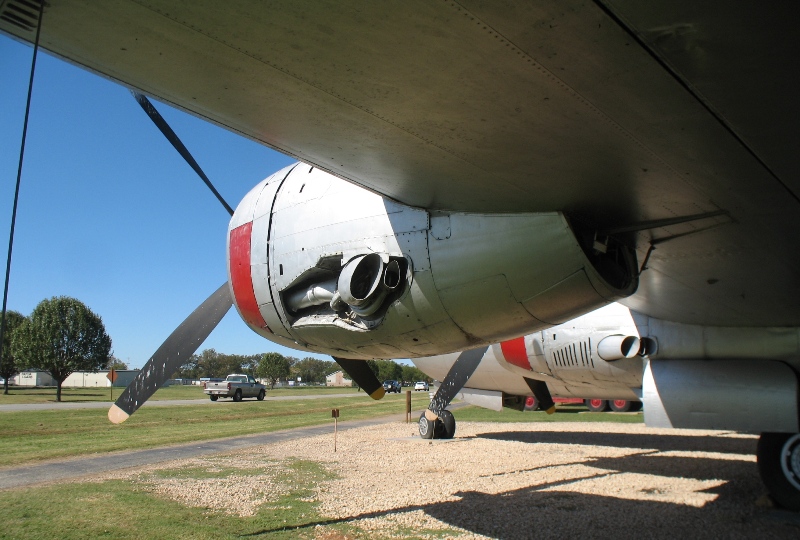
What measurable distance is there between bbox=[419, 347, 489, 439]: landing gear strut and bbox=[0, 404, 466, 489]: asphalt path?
3.38 m

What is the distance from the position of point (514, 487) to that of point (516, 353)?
3046mm

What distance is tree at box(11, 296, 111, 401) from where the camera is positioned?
157 feet

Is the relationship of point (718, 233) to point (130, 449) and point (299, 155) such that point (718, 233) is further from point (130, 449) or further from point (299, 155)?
point (130, 449)

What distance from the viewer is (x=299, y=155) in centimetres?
299

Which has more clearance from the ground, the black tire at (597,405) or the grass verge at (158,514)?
the grass verge at (158,514)

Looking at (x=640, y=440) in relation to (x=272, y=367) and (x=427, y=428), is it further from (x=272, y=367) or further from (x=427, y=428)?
(x=272, y=367)

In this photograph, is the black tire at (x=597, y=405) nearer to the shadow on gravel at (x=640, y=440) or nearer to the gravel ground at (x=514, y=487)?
the shadow on gravel at (x=640, y=440)

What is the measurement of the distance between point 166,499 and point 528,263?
20.6 feet

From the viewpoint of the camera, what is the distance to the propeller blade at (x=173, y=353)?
18.5ft

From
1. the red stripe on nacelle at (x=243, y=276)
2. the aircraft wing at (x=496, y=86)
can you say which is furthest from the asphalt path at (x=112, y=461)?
the aircraft wing at (x=496, y=86)

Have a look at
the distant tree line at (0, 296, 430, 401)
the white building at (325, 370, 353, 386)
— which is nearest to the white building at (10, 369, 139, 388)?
the distant tree line at (0, 296, 430, 401)

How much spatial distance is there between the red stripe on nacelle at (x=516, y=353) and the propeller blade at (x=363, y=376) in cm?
473

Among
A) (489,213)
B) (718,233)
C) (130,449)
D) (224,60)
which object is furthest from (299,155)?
(130,449)

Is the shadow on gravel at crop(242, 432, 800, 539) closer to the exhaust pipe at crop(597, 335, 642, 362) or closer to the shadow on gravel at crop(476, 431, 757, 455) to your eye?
the exhaust pipe at crop(597, 335, 642, 362)
